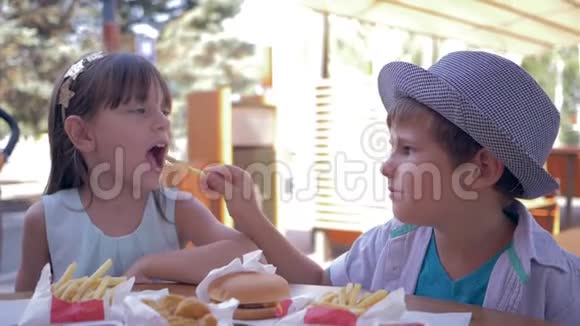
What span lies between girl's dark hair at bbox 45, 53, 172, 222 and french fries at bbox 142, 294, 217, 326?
0.83 meters

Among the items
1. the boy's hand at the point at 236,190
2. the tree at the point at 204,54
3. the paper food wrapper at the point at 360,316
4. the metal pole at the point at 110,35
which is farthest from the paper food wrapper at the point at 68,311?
the tree at the point at 204,54

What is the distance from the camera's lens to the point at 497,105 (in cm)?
125

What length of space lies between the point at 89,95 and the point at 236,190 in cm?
56

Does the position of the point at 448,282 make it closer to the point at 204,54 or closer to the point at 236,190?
the point at 236,190

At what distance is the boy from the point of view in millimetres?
1241

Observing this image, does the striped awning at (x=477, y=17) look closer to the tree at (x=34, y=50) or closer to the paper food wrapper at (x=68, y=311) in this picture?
the paper food wrapper at (x=68, y=311)

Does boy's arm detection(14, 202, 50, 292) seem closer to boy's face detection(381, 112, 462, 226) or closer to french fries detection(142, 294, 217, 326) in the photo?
french fries detection(142, 294, 217, 326)

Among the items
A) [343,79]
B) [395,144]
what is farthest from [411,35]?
[395,144]

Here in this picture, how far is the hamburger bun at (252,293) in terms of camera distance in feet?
3.50

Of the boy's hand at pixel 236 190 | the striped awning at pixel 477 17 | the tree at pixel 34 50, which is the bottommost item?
the boy's hand at pixel 236 190

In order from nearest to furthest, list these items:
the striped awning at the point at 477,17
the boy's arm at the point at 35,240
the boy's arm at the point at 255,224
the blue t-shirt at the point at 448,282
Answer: the blue t-shirt at the point at 448,282
the boy's arm at the point at 255,224
the boy's arm at the point at 35,240
the striped awning at the point at 477,17

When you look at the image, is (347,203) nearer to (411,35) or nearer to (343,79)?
(343,79)

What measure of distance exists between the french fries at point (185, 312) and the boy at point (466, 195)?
1.70 ft

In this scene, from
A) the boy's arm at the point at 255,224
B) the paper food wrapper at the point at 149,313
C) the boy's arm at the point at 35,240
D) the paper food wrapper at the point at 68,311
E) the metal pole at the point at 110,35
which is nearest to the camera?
the paper food wrapper at the point at 149,313
